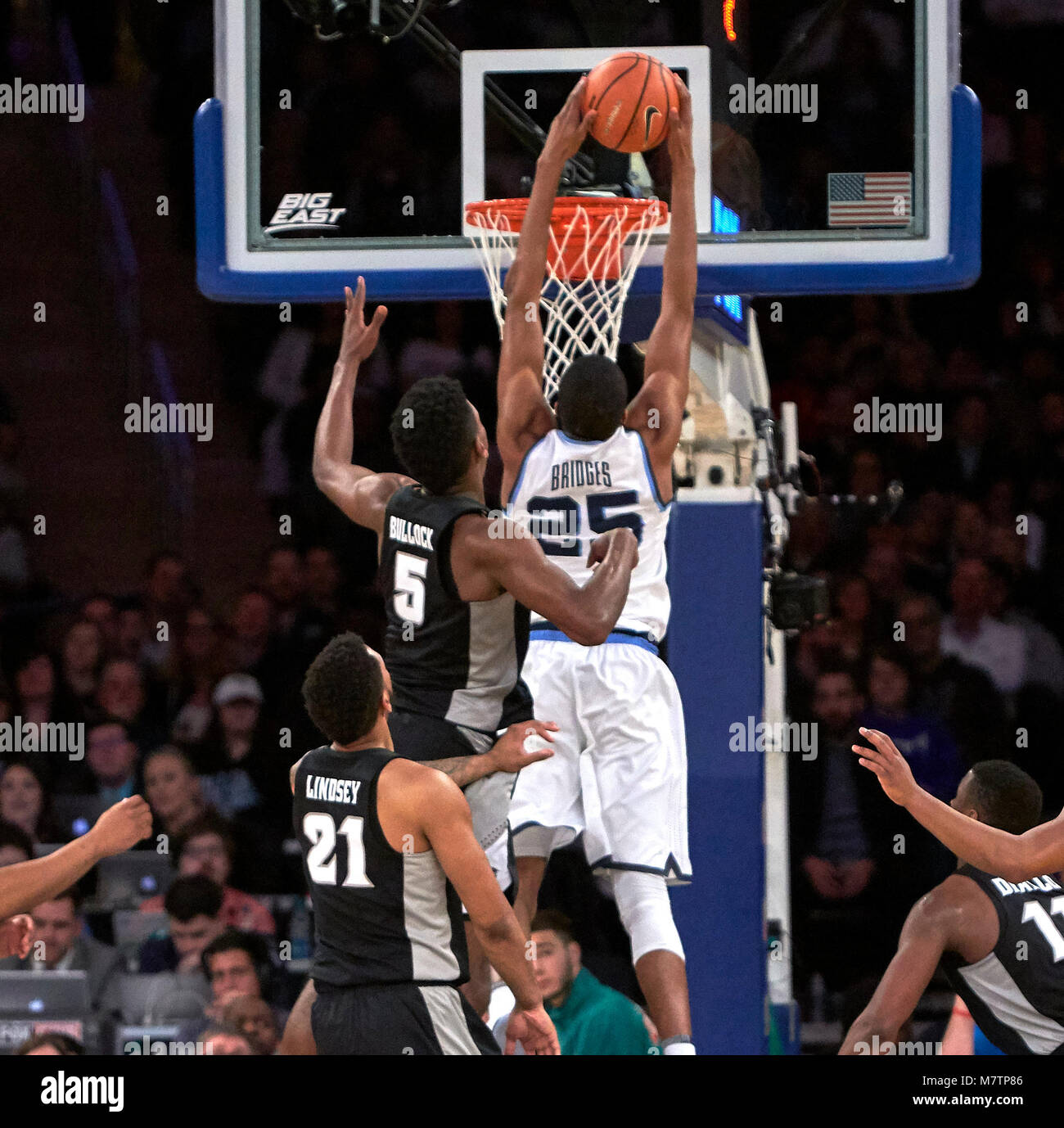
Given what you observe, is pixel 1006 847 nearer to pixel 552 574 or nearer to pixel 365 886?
pixel 552 574

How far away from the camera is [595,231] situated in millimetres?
5188

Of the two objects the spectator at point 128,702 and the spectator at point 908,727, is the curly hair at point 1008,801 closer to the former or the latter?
the spectator at point 908,727

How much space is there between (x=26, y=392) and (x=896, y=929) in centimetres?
509

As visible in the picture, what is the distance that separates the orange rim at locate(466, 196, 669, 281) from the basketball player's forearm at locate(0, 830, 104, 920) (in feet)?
6.73

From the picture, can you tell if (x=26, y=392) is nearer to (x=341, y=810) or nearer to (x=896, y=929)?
(x=896, y=929)

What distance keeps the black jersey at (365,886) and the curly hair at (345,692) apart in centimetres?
6

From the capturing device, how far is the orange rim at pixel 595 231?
5.17 m

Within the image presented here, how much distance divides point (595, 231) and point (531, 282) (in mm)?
393

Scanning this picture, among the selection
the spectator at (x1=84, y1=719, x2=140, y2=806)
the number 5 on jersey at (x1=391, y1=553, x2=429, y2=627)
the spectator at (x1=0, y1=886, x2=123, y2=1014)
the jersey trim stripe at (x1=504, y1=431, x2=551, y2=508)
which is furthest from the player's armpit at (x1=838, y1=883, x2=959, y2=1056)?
the spectator at (x1=84, y1=719, x2=140, y2=806)

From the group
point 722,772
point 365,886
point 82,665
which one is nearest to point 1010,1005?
point 722,772

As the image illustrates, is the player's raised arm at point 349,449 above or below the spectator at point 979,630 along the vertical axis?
above

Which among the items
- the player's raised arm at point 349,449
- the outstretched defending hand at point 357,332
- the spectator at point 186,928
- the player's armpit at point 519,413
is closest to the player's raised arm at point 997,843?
the player's armpit at point 519,413

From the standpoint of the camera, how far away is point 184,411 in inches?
373
